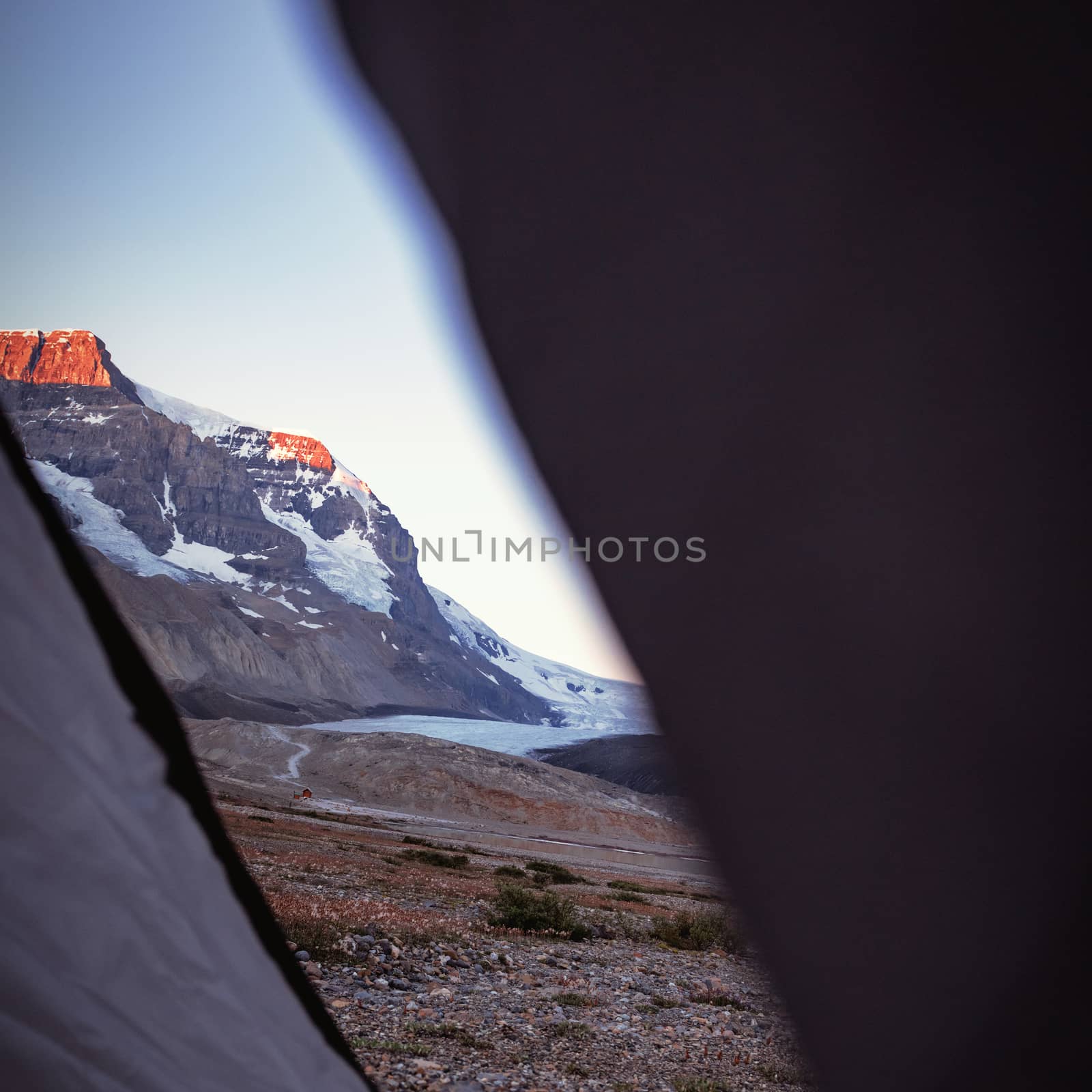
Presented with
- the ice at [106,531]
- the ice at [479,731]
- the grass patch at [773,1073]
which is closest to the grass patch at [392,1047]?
the grass patch at [773,1073]

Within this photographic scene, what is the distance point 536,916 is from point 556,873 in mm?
6833

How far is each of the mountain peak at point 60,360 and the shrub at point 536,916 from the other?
12735 cm

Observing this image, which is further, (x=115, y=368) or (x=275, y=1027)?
(x=115, y=368)

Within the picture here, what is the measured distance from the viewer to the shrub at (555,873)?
13104mm

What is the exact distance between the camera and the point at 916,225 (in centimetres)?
131

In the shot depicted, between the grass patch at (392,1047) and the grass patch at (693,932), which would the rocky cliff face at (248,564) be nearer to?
the grass patch at (693,932)

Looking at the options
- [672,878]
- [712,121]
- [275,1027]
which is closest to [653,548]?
[712,121]

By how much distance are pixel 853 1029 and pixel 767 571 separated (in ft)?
2.60

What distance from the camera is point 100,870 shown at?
103 cm

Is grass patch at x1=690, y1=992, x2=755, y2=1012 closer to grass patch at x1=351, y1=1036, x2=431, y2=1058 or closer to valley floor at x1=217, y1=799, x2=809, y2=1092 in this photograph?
valley floor at x1=217, y1=799, x2=809, y2=1092

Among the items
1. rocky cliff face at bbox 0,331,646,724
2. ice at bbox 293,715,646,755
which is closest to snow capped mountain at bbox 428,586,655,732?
rocky cliff face at bbox 0,331,646,724

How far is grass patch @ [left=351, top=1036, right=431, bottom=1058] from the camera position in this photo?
298 centimetres

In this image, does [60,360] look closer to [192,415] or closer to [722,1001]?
[192,415]

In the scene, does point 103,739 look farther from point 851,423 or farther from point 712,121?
point 712,121
